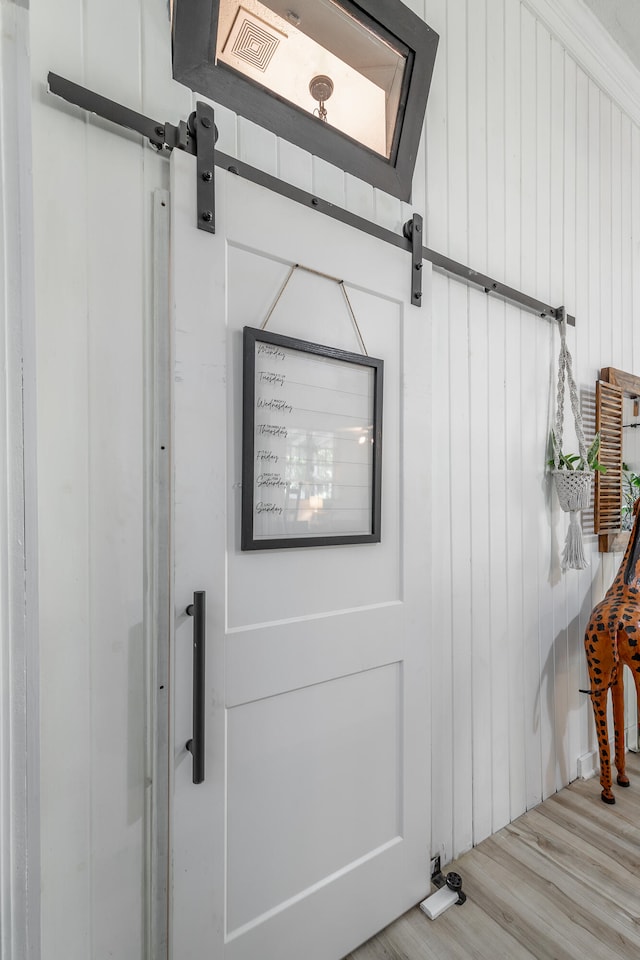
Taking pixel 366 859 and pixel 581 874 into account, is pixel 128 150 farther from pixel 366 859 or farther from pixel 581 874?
pixel 581 874

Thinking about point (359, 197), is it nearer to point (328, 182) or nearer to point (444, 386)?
point (328, 182)

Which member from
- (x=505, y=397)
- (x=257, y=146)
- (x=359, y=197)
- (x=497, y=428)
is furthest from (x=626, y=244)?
(x=257, y=146)

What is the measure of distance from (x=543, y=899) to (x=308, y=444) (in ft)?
4.98

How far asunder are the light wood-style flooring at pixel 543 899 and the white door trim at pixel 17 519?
1.05 meters

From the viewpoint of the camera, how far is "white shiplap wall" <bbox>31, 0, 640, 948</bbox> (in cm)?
99

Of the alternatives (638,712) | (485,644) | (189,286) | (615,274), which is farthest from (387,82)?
(638,712)

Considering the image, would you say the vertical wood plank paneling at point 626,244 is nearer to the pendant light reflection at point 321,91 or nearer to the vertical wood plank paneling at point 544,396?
the vertical wood plank paneling at point 544,396

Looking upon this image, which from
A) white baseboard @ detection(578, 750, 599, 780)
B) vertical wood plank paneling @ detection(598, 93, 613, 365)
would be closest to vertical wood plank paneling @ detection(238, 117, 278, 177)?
vertical wood plank paneling @ detection(598, 93, 613, 365)

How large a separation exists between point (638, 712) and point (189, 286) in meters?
2.64

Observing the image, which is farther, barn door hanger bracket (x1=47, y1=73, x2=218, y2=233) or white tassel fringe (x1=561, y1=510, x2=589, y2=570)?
white tassel fringe (x1=561, y1=510, x2=589, y2=570)

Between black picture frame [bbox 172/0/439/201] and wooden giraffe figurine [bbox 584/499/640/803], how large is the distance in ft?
5.25

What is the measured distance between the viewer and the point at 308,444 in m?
1.30

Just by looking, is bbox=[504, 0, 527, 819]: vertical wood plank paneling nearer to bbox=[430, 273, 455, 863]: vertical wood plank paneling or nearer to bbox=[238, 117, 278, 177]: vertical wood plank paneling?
bbox=[430, 273, 455, 863]: vertical wood plank paneling

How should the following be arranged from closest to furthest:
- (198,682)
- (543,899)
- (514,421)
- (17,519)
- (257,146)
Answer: (17,519) < (198,682) < (257,146) < (543,899) < (514,421)
